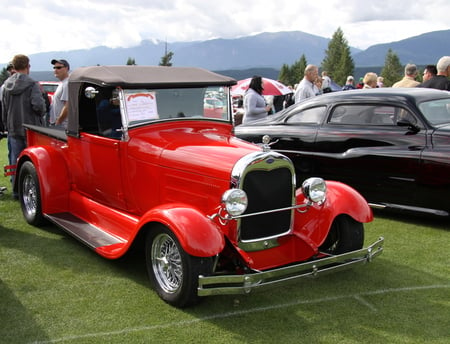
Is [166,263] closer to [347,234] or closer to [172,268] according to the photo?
[172,268]

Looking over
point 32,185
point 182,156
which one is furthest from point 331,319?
point 32,185

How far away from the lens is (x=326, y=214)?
418 cm

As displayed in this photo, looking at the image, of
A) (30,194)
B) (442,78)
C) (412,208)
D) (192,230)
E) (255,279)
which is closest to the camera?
(255,279)

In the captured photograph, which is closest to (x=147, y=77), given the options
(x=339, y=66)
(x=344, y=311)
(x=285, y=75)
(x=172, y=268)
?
(x=172, y=268)

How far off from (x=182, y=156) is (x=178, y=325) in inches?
56.9

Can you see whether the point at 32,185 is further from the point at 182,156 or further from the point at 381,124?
the point at 381,124

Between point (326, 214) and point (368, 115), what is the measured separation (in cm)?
264

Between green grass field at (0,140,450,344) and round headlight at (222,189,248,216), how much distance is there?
0.71 meters

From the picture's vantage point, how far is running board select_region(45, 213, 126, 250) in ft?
14.7

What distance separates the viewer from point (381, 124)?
20.3ft

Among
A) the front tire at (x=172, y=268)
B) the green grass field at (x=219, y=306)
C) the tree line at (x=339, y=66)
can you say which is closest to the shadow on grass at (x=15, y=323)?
the green grass field at (x=219, y=306)

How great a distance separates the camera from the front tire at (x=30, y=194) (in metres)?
5.54

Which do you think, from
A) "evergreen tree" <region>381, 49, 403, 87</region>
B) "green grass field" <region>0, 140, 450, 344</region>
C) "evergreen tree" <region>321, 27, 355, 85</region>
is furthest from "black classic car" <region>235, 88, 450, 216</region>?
"evergreen tree" <region>321, 27, 355, 85</region>

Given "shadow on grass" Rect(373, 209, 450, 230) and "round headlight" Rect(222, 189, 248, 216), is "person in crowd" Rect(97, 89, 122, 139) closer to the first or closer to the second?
"round headlight" Rect(222, 189, 248, 216)
